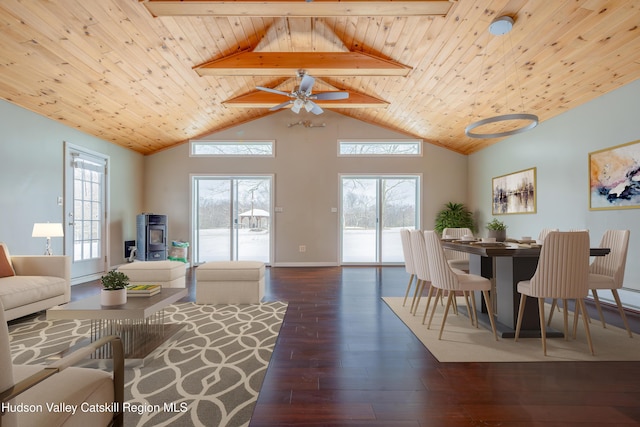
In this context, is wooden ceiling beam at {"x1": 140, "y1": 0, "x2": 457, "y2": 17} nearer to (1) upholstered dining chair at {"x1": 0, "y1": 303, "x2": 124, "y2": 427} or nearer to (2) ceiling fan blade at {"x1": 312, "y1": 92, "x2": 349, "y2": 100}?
(2) ceiling fan blade at {"x1": 312, "y1": 92, "x2": 349, "y2": 100}

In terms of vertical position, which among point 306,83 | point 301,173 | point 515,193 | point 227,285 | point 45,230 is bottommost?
point 227,285

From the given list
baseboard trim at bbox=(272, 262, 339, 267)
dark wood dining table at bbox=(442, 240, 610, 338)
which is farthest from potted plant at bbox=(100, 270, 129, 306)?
baseboard trim at bbox=(272, 262, 339, 267)

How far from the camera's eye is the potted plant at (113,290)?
2.34 meters

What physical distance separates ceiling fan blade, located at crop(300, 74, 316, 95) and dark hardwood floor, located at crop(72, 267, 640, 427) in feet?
9.57

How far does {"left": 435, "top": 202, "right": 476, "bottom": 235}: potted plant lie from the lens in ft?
22.4

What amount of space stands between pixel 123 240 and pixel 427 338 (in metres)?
6.13

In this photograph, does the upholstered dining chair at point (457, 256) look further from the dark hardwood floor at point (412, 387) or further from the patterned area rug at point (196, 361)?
the patterned area rug at point (196, 361)

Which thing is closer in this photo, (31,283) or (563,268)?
(563,268)

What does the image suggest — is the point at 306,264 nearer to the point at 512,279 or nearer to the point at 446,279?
the point at 446,279

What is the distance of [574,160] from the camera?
14.1 feet

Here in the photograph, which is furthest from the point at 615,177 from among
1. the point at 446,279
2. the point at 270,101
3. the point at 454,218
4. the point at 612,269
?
the point at 270,101

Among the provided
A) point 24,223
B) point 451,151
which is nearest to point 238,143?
point 24,223

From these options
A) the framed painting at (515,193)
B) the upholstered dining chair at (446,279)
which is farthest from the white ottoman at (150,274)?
the framed painting at (515,193)

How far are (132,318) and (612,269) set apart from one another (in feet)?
13.7
